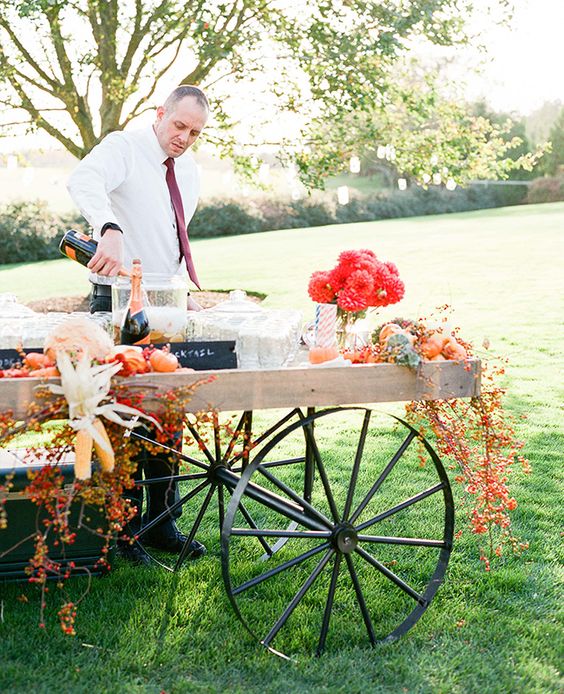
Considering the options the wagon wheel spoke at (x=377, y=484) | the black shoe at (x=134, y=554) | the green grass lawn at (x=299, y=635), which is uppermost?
the wagon wheel spoke at (x=377, y=484)

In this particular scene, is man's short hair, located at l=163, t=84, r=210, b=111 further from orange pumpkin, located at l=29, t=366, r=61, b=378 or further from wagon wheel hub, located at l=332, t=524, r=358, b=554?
wagon wheel hub, located at l=332, t=524, r=358, b=554

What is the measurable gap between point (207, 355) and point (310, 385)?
0.30 metres

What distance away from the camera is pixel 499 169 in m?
9.73

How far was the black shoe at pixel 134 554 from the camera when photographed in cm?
315

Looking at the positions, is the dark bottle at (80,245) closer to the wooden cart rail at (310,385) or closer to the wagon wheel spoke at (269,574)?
→ the wooden cart rail at (310,385)

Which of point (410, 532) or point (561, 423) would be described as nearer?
point (410, 532)

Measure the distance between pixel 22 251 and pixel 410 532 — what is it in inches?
725

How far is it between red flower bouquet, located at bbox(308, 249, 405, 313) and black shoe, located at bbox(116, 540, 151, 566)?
4.05 ft

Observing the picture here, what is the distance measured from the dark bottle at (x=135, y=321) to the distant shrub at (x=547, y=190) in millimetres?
30141

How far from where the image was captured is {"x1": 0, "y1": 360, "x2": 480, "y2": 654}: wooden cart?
228 cm

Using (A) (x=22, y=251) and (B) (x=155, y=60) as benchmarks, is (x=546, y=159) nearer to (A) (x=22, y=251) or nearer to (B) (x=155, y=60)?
(A) (x=22, y=251)

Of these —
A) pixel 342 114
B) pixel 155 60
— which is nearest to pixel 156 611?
pixel 342 114

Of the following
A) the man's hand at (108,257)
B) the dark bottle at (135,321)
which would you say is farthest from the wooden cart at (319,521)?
the man's hand at (108,257)

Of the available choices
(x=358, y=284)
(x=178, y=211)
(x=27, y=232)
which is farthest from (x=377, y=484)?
(x=27, y=232)
